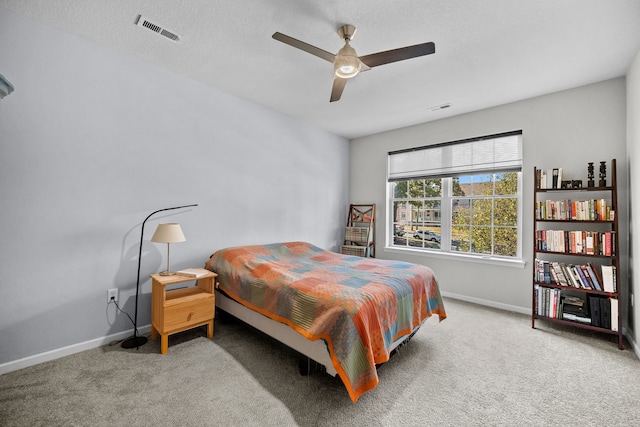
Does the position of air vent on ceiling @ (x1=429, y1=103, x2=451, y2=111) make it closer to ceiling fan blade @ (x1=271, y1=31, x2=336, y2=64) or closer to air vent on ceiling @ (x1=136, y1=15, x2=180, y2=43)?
ceiling fan blade @ (x1=271, y1=31, x2=336, y2=64)

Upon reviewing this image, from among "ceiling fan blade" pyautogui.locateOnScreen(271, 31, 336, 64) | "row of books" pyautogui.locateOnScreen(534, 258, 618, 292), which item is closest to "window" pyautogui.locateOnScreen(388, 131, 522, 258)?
"row of books" pyautogui.locateOnScreen(534, 258, 618, 292)

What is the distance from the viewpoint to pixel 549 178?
9.59 feet

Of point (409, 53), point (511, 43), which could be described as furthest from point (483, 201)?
point (409, 53)

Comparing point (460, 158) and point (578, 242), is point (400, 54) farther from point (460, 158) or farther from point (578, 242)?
point (578, 242)

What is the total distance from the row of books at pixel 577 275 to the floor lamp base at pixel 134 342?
3990mm

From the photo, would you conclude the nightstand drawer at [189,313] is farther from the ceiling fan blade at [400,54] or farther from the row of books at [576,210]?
the row of books at [576,210]

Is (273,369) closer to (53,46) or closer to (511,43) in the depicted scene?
(53,46)

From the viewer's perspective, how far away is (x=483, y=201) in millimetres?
3730

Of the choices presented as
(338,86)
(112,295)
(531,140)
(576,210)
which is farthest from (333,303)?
(531,140)

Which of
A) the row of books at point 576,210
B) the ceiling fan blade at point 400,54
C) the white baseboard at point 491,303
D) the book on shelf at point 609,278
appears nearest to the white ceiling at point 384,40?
the ceiling fan blade at point 400,54

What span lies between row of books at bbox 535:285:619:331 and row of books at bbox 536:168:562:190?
110 cm

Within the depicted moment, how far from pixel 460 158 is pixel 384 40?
2272 millimetres

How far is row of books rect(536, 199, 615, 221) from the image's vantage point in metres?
2.59

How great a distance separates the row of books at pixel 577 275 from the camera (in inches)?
99.6
